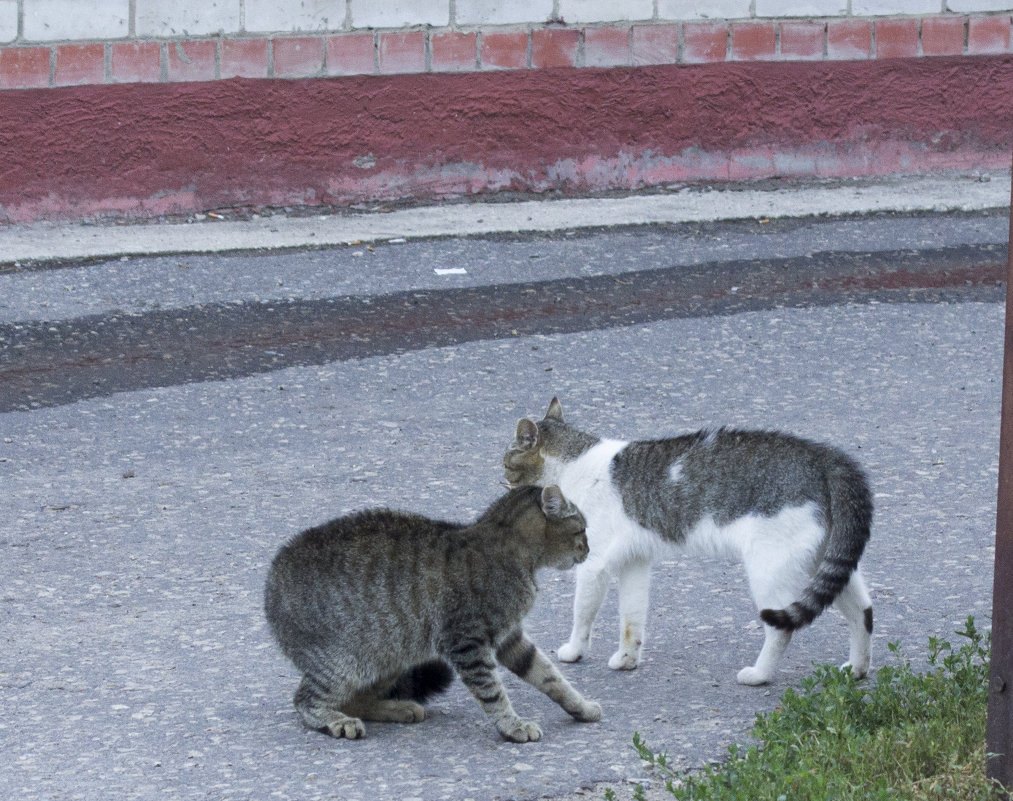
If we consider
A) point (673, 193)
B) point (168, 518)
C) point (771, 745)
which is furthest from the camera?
point (673, 193)

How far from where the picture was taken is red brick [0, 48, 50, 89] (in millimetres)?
10156

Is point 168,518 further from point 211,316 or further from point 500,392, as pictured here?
point 211,316

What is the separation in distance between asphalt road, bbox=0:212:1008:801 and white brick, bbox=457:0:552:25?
172 cm

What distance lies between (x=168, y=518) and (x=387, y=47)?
5558mm

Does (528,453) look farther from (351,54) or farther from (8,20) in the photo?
(8,20)

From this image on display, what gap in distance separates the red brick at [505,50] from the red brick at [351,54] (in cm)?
83

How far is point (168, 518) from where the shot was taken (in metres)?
6.15

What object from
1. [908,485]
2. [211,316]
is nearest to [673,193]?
[211,316]

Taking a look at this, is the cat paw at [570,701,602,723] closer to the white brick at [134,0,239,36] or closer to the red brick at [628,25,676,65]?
the white brick at [134,0,239,36]

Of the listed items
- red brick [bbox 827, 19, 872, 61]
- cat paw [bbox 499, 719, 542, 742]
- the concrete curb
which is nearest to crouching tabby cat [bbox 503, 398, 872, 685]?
cat paw [bbox 499, 719, 542, 742]

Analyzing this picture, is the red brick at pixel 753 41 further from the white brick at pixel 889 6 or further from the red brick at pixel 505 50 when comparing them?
the red brick at pixel 505 50

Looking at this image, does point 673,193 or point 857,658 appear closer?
point 857,658

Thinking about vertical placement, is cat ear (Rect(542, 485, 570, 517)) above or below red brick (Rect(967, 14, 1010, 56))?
below

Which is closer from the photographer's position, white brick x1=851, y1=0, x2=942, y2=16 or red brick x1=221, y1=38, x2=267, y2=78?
red brick x1=221, y1=38, x2=267, y2=78
